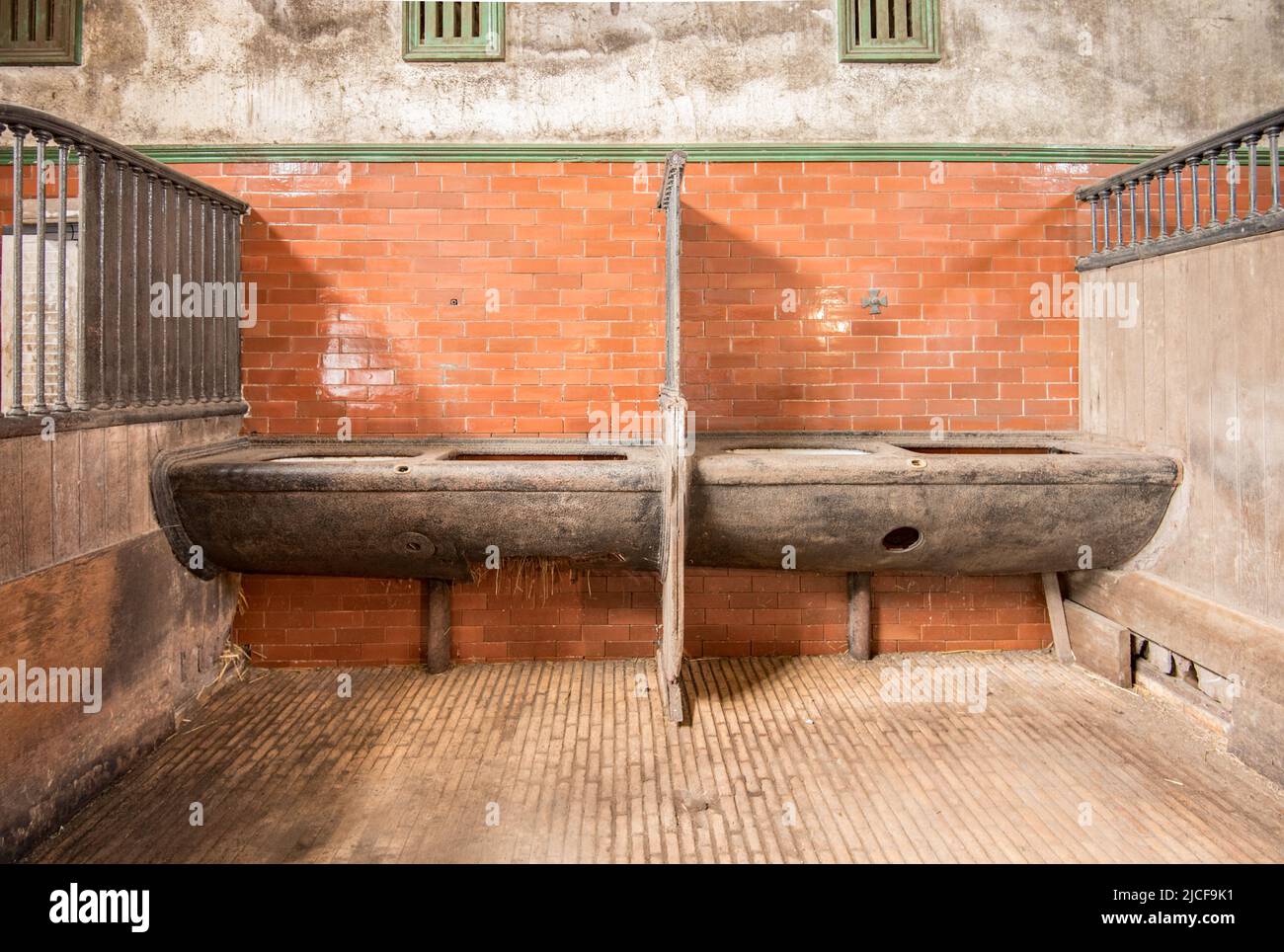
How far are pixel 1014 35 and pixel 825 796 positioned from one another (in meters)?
3.45

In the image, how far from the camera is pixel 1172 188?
3408 millimetres

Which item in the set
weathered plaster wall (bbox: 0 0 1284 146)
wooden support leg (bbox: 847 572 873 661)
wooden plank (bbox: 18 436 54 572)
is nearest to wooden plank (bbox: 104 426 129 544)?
wooden plank (bbox: 18 436 54 572)

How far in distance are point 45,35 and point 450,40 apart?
1825mm

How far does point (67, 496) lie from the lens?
2.25 m

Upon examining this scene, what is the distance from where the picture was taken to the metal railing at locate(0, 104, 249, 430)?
2.20m

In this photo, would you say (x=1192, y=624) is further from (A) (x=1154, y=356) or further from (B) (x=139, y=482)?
(B) (x=139, y=482)

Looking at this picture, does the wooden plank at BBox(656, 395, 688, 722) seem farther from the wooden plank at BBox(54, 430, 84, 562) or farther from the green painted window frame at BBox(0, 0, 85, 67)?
the green painted window frame at BBox(0, 0, 85, 67)

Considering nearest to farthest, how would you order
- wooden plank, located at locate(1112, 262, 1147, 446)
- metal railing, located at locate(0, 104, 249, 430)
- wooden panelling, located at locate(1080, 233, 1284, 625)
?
metal railing, located at locate(0, 104, 249, 430) → wooden panelling, located at locate(1080, 233, 1284, 625) → wooden plank, located at locate(1112, 262, 1147, 446)

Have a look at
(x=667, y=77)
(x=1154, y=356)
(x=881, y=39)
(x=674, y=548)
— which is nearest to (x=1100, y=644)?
(x=1154, y=356)

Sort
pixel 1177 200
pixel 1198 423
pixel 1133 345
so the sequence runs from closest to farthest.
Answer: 1. pixel 1198 423
2. pixel 1177 200
3. pixel 1133 345

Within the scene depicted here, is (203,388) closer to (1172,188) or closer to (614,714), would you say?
(614,714)

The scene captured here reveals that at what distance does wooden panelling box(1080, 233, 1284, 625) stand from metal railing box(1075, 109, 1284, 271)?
0.06m

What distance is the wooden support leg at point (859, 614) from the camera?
11.4ft

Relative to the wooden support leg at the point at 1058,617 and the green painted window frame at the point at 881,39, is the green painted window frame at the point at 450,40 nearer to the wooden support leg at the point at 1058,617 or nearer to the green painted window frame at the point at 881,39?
the green painted window frame at the point at 881,39
